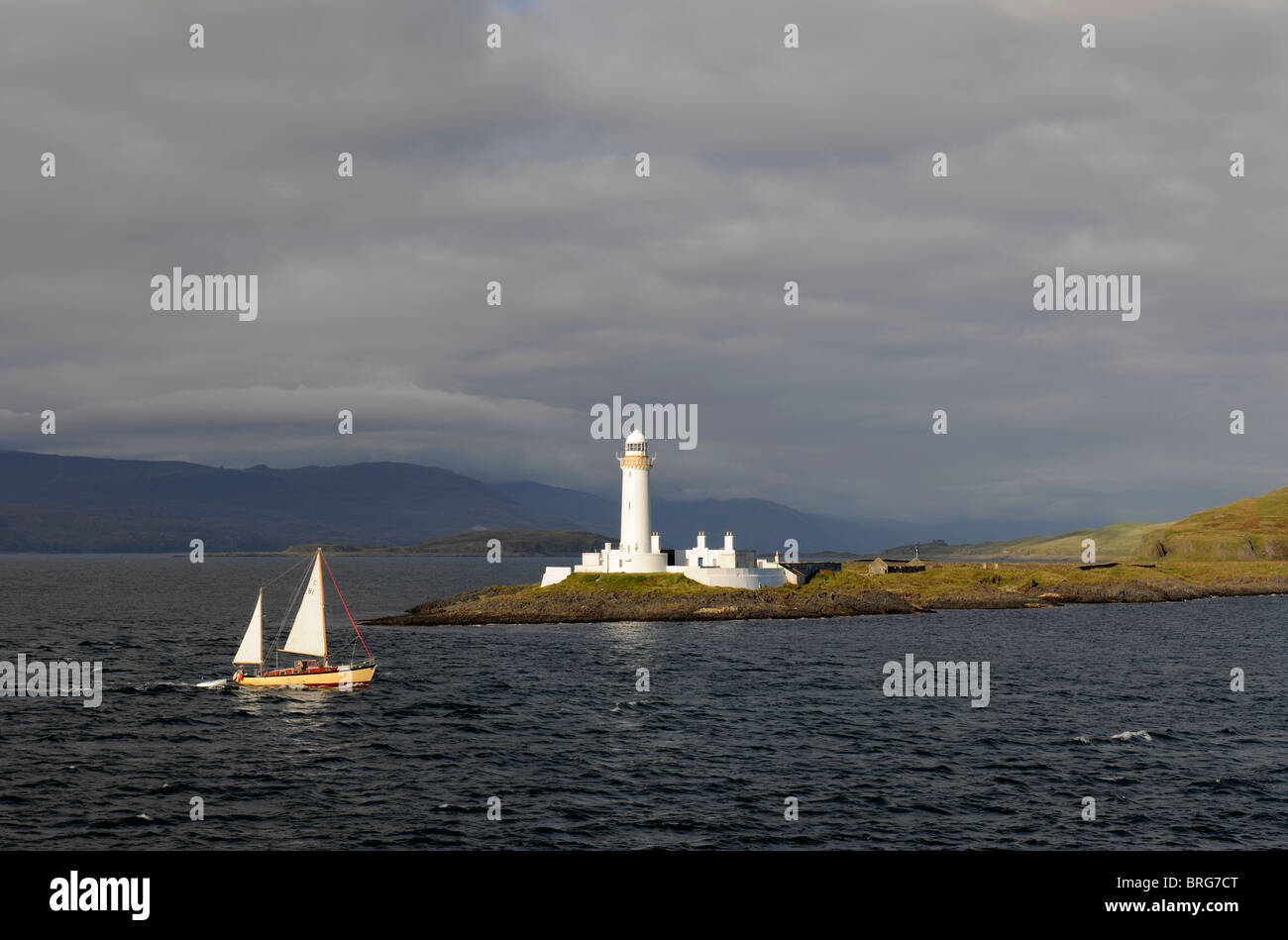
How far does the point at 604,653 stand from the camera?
81.1 meters

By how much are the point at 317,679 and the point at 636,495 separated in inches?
2421

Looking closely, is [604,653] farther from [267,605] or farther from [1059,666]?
[267,605]

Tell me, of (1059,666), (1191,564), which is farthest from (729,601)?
(1191,564)

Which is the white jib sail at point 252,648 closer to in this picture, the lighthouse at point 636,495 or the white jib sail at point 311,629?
the white jib sail at point 311,629

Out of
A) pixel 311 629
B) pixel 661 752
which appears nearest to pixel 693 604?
pixel 311 629

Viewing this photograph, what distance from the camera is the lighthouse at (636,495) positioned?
123125 millimetres

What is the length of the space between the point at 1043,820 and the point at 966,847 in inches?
200

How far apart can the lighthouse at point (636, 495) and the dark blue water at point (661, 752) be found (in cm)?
3604

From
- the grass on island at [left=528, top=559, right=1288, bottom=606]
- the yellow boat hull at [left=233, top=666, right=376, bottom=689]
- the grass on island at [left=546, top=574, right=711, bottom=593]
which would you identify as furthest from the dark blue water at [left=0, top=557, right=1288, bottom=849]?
the grass on island at [left=528, top=559, right=1288, bottom=606]

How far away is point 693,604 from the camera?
111 m

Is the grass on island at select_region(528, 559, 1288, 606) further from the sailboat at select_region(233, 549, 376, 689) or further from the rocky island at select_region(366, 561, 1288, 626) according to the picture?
the sailboat at select_region(233, 549, 376, 689)

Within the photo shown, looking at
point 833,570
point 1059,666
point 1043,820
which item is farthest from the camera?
point 833,570

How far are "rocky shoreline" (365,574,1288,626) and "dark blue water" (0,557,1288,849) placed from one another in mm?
21627

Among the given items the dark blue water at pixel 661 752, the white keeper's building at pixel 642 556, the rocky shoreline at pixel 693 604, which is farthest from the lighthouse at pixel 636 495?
the dark blue water at pixel 661 752
